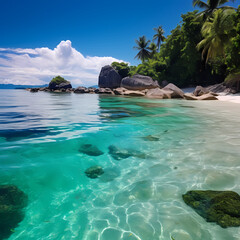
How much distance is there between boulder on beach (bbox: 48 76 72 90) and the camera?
172ft

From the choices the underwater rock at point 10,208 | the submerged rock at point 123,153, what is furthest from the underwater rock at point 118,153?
the underwater rock at point 10,208

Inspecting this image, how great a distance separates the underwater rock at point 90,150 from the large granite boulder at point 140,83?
2171cm

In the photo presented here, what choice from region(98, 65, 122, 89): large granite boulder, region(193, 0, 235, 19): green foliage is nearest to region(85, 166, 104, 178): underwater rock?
region(193, 0, 235, 19): green foliage

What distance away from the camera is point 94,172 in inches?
109

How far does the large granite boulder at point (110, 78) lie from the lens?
36.5 meters

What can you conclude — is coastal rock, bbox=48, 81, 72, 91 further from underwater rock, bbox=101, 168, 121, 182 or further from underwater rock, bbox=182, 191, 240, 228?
underwater rock, bbox=182, 191, 240, 228

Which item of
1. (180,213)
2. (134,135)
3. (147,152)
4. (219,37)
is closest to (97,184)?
(180,213)

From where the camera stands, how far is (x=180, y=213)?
1872mm

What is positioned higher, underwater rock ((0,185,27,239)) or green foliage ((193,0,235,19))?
green foliage ((193,0,235,19))

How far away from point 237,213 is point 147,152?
1883mm

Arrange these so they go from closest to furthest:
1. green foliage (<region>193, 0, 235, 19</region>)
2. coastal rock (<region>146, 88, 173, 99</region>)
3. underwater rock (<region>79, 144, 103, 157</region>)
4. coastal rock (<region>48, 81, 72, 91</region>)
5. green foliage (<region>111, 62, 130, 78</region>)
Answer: underwater rock (<region>79, 144, 103, 157</region>) < coastal rock (<region>146, 88, 173, 99</region>) < green foliage (<region>193, 0, 235, 19</region>) < green foliage (<region>111, 62, 130, 78</region>) < coastal rock (<region>48, 81, 72, 91</region>)

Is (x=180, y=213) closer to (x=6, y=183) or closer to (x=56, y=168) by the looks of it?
(x=56, y=168)

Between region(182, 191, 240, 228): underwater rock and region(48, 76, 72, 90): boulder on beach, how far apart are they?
54345 mm

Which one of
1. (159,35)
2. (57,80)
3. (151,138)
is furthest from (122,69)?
(151,138)
